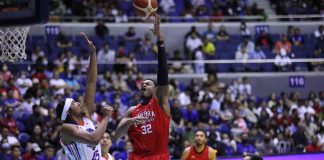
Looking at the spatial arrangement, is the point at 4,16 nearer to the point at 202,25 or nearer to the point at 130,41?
the point at 130,41

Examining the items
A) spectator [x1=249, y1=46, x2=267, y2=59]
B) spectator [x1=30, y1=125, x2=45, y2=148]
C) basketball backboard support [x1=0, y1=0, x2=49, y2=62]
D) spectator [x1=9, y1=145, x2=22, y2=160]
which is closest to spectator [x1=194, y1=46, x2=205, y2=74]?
spectator [x1=249, y1=46, x2=267, y2=59]

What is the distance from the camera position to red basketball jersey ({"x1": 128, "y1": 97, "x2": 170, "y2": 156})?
8695mm

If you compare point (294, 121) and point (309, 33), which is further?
point (309, 33)

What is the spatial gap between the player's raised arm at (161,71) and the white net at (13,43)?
152cm

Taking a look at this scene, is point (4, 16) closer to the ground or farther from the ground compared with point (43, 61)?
farther from the ground

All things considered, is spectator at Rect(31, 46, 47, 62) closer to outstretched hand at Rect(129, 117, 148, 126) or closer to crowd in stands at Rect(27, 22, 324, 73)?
crowd in stands at Rect(27, 22, 324, 73)

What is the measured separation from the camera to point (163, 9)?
22406 mm

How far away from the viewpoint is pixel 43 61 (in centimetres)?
1803

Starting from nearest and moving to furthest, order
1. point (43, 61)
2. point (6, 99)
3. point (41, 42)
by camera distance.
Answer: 1. point (6, 99)
2. point (43, 61)
3. point (41, 42)

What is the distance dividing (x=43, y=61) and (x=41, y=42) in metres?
1.87

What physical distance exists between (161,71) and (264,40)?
45.3 feet

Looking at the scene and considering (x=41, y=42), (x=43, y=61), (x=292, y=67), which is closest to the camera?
(x=43, y=61)

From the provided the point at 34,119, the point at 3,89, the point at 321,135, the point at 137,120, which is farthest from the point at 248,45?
the point at 137,120

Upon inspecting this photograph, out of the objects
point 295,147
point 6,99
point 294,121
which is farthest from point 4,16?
point 294,121
